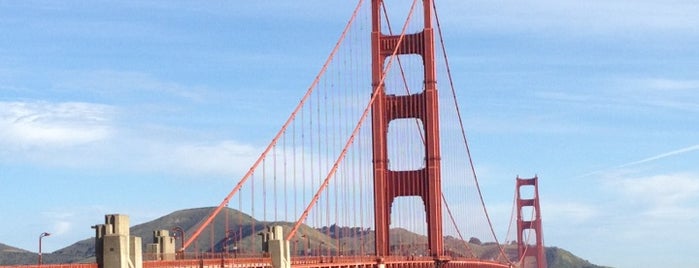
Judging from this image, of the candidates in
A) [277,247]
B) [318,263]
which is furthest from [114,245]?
[318,263]

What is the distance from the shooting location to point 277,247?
57.7 meters

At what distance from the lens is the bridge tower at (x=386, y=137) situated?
88188mm

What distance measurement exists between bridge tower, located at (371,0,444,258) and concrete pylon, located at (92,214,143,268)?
46341 mm

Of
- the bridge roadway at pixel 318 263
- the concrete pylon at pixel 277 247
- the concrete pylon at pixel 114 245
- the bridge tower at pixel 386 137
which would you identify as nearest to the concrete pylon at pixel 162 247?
the bridge roadway at pixel 318 263

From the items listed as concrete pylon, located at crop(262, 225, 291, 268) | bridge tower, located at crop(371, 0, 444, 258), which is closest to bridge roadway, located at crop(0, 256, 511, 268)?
concrete pylon, located at crop(262, 225, 291, 268)

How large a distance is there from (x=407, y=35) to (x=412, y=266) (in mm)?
20127

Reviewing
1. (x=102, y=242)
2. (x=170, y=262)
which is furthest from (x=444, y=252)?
(x=102, y=242)

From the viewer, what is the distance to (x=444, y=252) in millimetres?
93062

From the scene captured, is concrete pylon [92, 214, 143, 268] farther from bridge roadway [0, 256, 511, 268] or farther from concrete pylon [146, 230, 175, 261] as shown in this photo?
concrete pylon [146, 230, 175, 261]

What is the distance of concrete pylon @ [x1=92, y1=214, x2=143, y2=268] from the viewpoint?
40281mm

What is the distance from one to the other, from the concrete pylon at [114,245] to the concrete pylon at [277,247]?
16285mm

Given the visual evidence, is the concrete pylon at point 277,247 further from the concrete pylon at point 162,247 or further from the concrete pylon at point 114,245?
the concrete pylon at point 114,245

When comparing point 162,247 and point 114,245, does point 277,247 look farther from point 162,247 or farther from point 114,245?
point 114,245

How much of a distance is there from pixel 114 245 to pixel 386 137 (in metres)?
50.3
